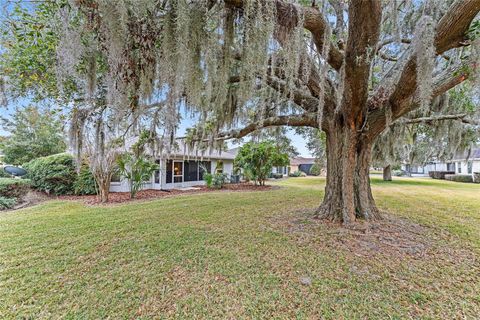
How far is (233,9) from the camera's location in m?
2.46

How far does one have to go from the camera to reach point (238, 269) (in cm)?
271

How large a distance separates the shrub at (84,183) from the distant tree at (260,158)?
727 cm

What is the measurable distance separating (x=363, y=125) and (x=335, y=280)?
114 inches

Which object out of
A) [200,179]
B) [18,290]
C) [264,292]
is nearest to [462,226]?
[264,292]

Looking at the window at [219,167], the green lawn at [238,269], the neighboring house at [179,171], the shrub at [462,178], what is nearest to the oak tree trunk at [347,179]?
the green lawn at [238,269]

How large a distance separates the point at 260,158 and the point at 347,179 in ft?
25.5

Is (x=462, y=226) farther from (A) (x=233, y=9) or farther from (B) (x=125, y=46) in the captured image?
(B) (x=125, y=46)

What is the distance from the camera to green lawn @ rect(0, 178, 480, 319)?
6.77 feet

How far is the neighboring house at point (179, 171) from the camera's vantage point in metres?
10.1

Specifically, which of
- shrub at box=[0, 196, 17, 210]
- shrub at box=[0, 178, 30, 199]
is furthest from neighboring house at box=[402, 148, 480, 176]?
shrub at box=[0, 178, 30, 199]

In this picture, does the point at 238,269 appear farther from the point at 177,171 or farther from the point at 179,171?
the point at 179,171

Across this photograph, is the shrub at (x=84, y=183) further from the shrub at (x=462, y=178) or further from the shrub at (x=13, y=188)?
the shrub at (x=462, y=178)

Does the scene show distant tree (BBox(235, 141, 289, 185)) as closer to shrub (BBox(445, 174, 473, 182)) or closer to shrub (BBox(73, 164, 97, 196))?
shrub (BBox(73, 164, 97, 196))

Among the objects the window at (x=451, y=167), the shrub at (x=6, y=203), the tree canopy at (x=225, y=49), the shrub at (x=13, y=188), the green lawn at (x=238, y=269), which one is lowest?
the green lawn at (x=238, y=269)
